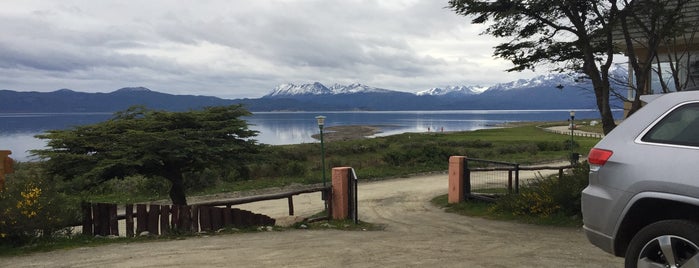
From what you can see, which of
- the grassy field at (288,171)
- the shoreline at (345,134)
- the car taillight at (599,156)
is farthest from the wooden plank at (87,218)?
the shoreline at (345,134)

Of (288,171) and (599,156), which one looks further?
(288,171)

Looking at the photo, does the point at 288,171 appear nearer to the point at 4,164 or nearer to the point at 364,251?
the point at 4,164

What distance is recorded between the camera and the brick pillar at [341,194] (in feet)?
39.8

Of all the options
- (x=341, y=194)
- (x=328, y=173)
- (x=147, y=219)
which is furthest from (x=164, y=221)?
(x=328, y=173)

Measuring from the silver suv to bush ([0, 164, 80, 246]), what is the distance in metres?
7.87

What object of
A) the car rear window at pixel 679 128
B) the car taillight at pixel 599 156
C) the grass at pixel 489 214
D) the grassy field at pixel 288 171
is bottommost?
the grassy field at pixel 288 171

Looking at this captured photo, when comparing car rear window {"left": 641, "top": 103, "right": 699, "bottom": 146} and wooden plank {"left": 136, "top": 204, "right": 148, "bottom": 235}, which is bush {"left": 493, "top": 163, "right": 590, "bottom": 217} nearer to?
car rear window {"left": 641, "top": 103, "right": 699, "bottom": 146}

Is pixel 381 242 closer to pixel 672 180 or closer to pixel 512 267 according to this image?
pixel 512 267

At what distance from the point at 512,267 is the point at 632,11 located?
749cm

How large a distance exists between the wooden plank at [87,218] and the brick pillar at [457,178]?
30.5 feet

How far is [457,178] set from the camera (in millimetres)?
14531

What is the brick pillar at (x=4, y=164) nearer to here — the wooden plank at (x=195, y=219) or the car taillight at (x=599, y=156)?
the wooden plank at (x=195, y=219)

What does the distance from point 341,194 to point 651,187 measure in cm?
896

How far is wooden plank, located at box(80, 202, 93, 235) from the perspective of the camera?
9.47 metres
